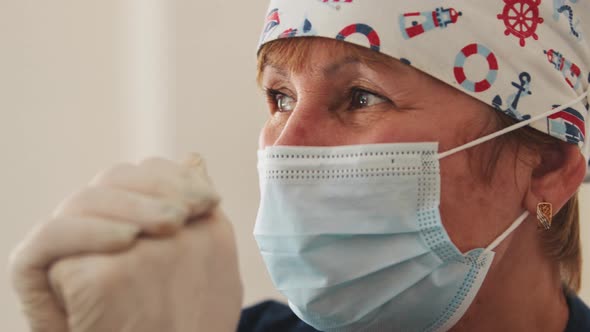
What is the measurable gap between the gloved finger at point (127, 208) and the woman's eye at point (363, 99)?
1.99 ft

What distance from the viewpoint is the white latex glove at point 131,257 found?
0.72 metres

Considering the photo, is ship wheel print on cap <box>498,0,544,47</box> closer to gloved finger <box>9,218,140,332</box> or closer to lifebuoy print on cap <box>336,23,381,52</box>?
lifebuoy print on cap <box>336,23,381,52</box>

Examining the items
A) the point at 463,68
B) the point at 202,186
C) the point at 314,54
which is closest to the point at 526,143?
the point at 463,68

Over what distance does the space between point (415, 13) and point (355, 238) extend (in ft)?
1.35

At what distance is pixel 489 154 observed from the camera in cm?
125

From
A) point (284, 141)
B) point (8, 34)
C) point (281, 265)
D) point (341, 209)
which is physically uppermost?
point (8, 34)

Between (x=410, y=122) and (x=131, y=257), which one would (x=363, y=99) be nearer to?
(x=410, y=122)

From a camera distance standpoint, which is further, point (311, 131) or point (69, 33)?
point (69, 33)

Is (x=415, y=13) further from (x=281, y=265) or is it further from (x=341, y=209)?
(x=281, y=265)

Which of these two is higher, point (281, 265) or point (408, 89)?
point (408, 89)

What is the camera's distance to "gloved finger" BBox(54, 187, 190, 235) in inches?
29.1

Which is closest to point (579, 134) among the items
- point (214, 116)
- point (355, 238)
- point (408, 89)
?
point (408, 89)

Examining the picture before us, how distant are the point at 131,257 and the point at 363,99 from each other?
2.19ft

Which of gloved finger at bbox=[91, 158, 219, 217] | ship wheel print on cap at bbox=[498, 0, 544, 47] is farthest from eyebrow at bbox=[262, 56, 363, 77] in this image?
gloved finger at bbox=[91, 158, 219, 217]
